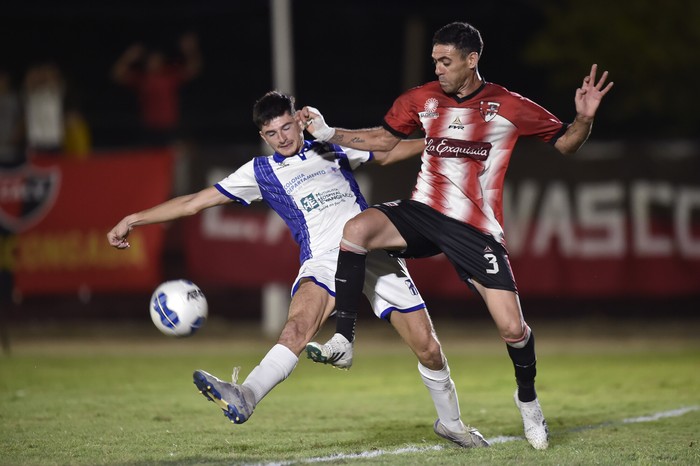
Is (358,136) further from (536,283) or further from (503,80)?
(503,80)

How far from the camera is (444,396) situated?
7332 millimetres

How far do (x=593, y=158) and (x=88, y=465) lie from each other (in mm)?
9433

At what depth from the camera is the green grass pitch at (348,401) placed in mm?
6969

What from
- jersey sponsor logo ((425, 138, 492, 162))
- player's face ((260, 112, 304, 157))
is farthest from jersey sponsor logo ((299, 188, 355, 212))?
jersey sponsor logo ((425, 138, 492, 162))

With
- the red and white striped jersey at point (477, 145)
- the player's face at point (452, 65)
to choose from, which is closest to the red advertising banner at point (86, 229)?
the red and white striped jersey at point (477, 145)

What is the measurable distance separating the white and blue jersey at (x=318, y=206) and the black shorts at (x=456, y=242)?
269mm

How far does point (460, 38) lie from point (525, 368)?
2104 mm

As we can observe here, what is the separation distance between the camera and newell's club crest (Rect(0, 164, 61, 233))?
1371 cm

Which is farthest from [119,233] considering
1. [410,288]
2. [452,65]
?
[452,65]

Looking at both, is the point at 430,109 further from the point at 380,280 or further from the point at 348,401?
the point at 348,401

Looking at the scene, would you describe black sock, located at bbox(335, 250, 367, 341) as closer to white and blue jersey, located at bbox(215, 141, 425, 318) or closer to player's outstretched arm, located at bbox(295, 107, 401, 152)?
white and blue jersey, located at bbox(215, 141, 425, 318)

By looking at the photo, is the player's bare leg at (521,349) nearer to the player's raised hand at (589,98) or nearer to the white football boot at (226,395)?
the player's raised hand at (589,98)

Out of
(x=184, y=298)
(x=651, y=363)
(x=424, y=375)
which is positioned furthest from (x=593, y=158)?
(x=184, y=298)

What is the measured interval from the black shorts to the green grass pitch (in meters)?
1.08
